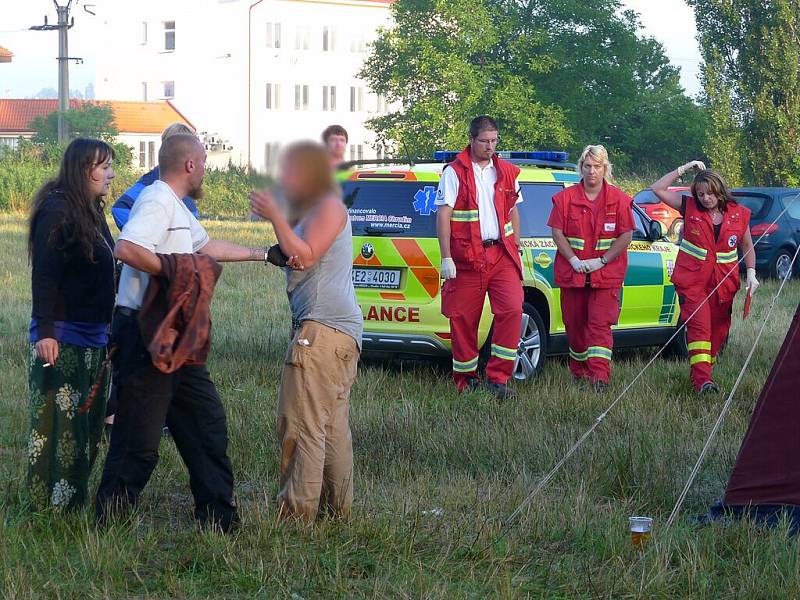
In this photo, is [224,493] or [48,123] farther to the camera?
[48,123]

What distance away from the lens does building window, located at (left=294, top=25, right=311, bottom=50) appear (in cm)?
456

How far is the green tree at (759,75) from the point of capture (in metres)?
36.3

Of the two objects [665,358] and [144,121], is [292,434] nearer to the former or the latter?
[665,358]

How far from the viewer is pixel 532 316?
9859mm

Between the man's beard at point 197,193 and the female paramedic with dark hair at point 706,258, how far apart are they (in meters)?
4.82

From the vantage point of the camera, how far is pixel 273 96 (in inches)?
169

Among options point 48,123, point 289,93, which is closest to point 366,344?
point 289,93

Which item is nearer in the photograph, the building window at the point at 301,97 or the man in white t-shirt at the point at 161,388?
the building window at the point at 301,97

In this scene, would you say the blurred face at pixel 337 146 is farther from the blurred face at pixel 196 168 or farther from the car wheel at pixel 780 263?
the car wheel at pixel 780 263

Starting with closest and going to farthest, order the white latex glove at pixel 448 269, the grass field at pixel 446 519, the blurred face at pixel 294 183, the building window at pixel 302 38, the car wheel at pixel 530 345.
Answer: the blurred face at pixel 294 183, the building window at pixel 302 38, the grass field at pixel 446 519, the white latex glove at pixel 448 269, the car wheel at pixel 530 345

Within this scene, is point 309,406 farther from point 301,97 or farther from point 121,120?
point 121,120

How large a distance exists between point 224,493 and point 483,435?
7.90 ft

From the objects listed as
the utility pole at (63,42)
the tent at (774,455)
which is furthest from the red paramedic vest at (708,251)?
the utility pole at (63,42)

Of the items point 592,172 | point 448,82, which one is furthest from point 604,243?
point 448,82
